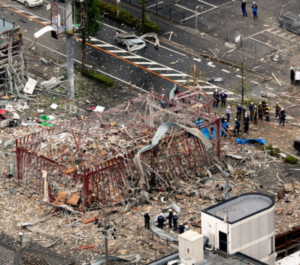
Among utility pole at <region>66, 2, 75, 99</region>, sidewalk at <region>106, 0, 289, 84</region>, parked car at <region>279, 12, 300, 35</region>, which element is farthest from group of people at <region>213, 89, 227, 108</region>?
parked car at <region>279, 12, 300, 35</region>

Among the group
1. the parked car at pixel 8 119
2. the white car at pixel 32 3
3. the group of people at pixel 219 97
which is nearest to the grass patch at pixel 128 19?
the white car at pixel 32 3

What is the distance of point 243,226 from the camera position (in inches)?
1983

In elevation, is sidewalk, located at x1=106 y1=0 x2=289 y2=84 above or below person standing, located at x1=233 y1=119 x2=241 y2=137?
above

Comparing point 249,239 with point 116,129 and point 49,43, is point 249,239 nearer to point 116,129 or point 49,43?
point 116,129

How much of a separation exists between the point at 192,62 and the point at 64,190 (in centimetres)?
2507

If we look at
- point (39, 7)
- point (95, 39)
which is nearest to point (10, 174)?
point (95, 39)

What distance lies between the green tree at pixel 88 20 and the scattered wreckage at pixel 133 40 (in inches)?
210

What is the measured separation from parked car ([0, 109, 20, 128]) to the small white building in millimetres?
27023

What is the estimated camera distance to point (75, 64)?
8388 cm

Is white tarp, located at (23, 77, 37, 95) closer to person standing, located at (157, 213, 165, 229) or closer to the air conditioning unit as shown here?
person standing, located at (157, 213, 165, 229)

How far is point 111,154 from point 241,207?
49.8 ft

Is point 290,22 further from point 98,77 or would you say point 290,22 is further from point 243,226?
point 243,226

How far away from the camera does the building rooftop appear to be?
5067cm

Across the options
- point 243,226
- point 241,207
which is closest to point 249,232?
point 243,226
